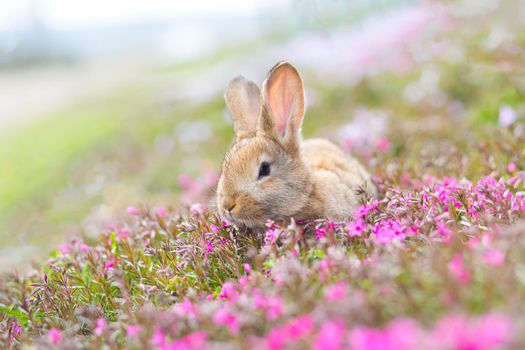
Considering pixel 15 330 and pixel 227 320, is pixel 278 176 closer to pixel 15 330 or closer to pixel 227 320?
pixel 227 320

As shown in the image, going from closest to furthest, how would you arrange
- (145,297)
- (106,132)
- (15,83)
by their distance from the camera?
(145,297) → (106,132) → (15,83)

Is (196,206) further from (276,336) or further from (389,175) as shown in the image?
(276,336)

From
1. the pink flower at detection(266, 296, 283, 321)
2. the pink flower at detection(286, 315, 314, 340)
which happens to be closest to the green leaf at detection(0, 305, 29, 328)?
the pink flower at detection(266, 296, 283, 321)

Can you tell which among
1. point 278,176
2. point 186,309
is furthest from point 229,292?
point 278,176

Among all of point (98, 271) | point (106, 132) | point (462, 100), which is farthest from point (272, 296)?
point (106, 132)

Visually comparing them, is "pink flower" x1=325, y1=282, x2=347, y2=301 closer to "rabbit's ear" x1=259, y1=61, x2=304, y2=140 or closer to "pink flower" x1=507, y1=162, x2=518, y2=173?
"rabbit's ear" x1=259, y1=61, x2=304, y2=140

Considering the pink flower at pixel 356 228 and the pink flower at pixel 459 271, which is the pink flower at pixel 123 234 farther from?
the pink flower at pixel 459 271

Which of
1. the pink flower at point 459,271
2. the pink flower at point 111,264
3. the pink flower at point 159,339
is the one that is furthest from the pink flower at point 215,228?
the pink flower at point 459,271
